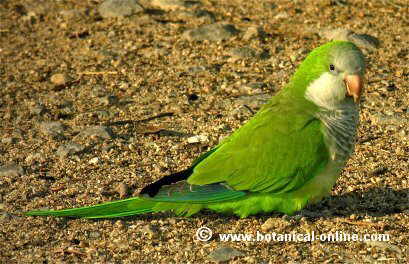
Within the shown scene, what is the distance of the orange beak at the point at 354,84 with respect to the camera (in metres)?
4.57

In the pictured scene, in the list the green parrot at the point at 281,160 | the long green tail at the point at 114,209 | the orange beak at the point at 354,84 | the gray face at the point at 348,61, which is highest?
the gray face at the point at 348,61

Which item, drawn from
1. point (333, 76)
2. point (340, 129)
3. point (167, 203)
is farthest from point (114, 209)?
point (333, 76)

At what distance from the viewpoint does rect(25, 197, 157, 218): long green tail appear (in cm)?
461

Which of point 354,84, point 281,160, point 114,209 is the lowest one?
point 114,209

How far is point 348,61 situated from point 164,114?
196 cm

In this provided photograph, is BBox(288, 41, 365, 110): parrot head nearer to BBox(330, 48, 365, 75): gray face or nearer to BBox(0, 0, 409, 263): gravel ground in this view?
BBox(330, 48, 365, 75): gray face

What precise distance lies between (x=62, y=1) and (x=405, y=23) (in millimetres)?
3556

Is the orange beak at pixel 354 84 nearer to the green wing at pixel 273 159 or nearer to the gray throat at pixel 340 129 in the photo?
the gray throat at pixel 340 129

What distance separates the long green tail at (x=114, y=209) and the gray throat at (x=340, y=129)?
1108mm

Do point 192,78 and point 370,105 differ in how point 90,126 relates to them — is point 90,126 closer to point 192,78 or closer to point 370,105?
point 192,78

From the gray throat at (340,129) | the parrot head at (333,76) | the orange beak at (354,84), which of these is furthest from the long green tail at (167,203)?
the orange beak at (354,84)

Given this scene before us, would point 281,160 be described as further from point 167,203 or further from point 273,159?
point 167,203

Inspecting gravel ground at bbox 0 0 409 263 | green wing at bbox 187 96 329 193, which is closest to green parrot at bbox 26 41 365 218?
green wing at bbox 187 96 329 193

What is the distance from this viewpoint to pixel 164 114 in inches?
241
